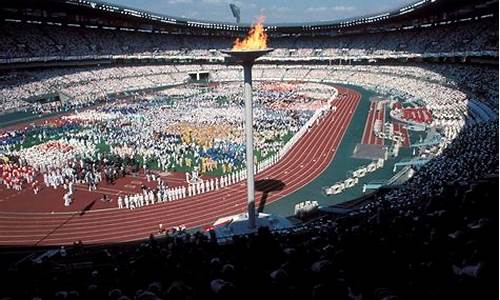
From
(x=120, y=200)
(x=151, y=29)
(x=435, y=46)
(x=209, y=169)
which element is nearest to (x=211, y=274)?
(x=120, y=200)

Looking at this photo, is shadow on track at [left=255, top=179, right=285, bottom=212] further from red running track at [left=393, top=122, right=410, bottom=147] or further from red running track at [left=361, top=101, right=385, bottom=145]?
red running track at [left=393, top=122, right=410, bottom=147]

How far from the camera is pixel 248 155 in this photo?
18.0 meters

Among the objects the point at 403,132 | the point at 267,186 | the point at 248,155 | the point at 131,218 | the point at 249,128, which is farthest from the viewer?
the point at 403,132

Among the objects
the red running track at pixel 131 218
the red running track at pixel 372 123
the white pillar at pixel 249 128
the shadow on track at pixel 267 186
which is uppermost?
the white pillar at pixel 249 128

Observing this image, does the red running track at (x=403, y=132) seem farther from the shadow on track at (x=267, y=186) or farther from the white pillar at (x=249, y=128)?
the white pillar at (x=249, y=128)

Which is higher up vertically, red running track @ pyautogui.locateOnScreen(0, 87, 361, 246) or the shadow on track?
the shadow on track

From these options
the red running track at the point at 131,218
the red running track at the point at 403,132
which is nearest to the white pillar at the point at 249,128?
the red running track at the point at 131,218

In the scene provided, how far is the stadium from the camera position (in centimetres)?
741

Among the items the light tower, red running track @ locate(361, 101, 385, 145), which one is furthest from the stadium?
red running track @ locate(361, 101, 385, 145)

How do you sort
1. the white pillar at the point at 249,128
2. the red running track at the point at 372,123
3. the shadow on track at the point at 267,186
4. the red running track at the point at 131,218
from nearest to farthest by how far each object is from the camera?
the white pillar at the point at 249,128 < the red running track at the point at 131,218 < the shadow on track at the point at 267,186 < the red running track at the point at 372,123

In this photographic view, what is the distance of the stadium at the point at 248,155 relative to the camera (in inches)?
292

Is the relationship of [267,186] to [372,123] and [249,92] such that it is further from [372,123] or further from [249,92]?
[372,123]

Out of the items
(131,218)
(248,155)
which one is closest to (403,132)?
(248,155)

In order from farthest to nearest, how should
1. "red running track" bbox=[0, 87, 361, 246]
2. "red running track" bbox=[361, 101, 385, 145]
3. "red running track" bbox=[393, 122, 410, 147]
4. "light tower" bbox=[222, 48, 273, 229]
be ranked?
1. "red running track" bbox=[361, 101, 385, 145]
2. "red running track" bbox=[393, 122, 410, 147]
3. "red running track" bbox=[0, 87, 361, 246]
4. "light tower" bbox=[222, 48, 273, 229]
